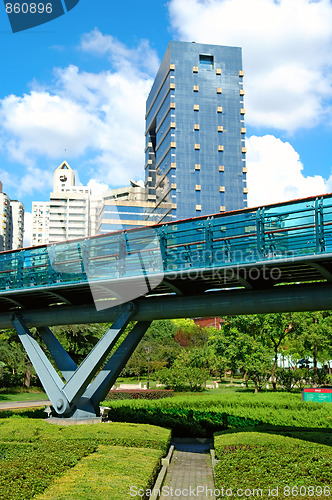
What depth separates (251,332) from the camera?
44156mm

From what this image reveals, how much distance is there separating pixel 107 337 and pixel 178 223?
4.84 metres

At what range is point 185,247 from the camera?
561 inches

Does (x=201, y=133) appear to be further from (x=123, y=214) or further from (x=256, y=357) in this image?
(x=256, y=357)

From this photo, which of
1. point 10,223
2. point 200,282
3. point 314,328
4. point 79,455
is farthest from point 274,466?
point 10,223

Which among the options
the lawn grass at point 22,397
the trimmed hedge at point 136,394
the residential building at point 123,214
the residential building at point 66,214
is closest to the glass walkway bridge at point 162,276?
the trimmed hedge at point 136,394

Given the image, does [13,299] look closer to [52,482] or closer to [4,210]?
[52,482]

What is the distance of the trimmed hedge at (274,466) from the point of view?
10219mm

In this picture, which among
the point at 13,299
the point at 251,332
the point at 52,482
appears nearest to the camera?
the point at 52,482

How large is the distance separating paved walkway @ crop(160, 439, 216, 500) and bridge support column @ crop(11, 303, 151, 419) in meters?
3.59

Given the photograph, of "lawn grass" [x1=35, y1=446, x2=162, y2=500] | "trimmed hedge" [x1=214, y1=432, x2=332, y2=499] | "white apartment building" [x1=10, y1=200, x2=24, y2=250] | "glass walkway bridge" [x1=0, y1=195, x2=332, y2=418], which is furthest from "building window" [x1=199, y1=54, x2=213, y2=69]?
"lawn grass" [x1=35, y1=446, x2=162, y2=500]

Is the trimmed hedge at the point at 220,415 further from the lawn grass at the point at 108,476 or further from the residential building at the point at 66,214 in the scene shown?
the residential building at the point at 66,214

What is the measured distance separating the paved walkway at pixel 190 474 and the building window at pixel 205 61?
111 metres

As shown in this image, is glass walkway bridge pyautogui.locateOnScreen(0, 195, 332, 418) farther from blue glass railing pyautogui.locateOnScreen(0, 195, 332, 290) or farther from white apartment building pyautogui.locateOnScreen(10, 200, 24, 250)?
white apartment building pyautogui.locateOnScreen(10, 200, 24, 250)

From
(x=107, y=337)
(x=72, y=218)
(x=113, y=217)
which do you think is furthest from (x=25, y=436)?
(x=72, y=218)
